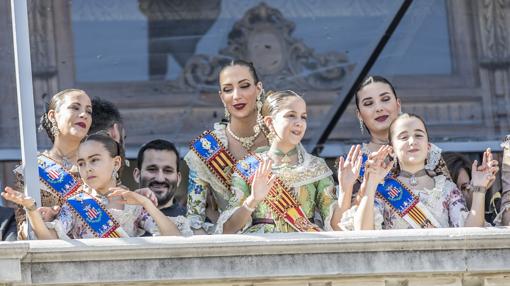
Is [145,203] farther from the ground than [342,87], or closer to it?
closer to it

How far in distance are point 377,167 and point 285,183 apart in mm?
560

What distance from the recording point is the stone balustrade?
1077 centimetres

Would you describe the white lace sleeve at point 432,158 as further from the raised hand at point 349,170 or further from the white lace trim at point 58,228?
the white lace trim at point 58,228

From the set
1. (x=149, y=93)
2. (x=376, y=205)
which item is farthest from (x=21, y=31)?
(x=149, y=93)

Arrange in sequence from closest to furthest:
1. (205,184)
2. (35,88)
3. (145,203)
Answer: (145,203), (205,184), (35,88)

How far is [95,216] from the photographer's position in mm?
11234

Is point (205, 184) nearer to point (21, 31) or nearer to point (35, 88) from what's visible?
point (21, 31)

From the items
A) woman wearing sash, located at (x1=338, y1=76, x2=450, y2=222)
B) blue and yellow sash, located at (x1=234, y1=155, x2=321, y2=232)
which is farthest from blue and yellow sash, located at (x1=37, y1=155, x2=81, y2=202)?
woman wearing sash, located at (x1=338, y1=76, x2=450, y2=222)

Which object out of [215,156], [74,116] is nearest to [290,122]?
[215,156]

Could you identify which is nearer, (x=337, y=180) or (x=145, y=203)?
(x=145, y=203)

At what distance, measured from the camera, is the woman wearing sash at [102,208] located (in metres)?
11.0

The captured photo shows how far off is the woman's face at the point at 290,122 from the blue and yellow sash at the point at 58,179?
1.07m

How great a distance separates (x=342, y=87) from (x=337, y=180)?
2.76 metres

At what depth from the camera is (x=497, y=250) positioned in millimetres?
11023
